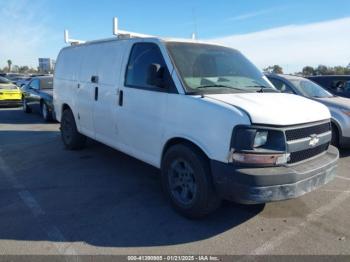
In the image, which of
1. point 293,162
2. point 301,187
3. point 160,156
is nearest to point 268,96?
point 293,162

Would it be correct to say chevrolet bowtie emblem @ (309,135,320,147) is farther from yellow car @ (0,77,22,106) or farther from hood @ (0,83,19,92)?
hood @ (0,83,19,92)

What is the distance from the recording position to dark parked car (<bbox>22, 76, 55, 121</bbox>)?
1195 cm

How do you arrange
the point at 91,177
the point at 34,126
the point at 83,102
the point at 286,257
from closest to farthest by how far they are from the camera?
the point at 286,257, the point at 91,177, the point at 83,102, the point at 34,126

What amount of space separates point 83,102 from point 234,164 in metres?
3.91

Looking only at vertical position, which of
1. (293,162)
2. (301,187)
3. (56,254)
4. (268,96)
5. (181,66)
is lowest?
(56,254)

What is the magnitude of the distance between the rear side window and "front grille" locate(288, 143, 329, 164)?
193 centimetres

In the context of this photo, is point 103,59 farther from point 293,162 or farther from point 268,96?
point 293,162

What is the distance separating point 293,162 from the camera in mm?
3814

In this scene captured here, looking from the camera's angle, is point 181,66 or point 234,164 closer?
point 234,164

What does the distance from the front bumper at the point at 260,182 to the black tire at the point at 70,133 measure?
173 inches

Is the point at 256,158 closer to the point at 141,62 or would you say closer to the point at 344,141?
the point at 141,62

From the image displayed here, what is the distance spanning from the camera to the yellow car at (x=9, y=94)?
16.0 metres

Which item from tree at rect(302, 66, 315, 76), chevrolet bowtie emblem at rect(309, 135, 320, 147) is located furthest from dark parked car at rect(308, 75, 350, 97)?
tree at rect(302, 66, 315, 76)

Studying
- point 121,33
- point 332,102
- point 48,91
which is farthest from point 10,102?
point 332,102
